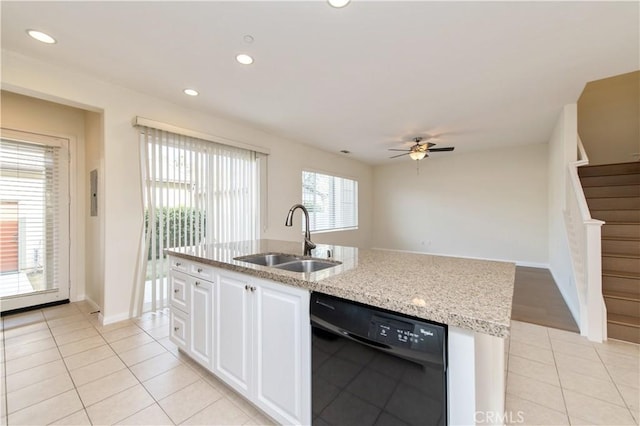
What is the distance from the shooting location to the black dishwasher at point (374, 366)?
89 cm

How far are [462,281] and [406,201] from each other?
245 inches

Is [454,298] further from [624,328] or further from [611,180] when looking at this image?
[611,180]

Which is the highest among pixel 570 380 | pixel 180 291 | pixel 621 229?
pixel 621 229

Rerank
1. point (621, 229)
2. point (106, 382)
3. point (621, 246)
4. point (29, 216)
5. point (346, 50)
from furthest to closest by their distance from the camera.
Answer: point (29, 216) < point (621, 229) < point (621, 246) < point (346, 50) < point (106, 382)

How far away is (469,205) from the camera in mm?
6254

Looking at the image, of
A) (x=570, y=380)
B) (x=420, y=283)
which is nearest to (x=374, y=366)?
(x=420, y=283)

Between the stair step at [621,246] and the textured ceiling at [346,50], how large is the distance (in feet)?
5.79

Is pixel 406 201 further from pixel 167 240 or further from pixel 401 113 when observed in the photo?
pixel 167 240

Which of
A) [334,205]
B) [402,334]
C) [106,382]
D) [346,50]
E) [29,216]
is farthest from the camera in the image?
[334,205]

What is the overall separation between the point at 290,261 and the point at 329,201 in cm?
435

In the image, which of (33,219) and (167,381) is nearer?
(167,381)

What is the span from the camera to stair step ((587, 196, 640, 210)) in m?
3.35

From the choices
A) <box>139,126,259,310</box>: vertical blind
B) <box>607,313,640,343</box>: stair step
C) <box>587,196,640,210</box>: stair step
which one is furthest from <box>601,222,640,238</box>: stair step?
<box>139,126,259,310</box>: vertical blind

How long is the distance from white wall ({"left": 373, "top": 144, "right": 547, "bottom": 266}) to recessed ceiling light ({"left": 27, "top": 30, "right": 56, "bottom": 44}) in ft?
21.7
